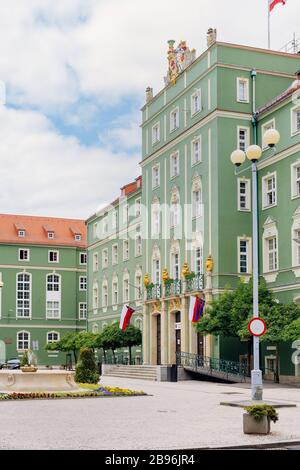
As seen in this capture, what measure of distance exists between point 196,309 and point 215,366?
3.36 m

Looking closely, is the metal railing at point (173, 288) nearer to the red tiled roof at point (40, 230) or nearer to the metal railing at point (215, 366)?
the metal railing at point (215, 366)

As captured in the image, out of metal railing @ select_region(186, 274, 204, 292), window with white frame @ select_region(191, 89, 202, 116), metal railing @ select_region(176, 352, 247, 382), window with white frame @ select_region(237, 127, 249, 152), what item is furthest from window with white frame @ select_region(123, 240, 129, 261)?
window with white frame @ select_region(237, 127, 249, 152)

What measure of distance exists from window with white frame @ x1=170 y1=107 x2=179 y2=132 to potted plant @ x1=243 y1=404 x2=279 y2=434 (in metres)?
38.3

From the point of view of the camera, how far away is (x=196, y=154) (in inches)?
1955

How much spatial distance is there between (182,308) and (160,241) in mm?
6918

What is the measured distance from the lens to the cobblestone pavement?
14656 mm

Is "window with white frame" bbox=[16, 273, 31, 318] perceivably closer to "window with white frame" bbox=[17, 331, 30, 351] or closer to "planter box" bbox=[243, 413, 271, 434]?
"window with white frame" bbox=[17, 331, 30, 351]

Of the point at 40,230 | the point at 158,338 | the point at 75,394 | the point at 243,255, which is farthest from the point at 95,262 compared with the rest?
the point at 75,394

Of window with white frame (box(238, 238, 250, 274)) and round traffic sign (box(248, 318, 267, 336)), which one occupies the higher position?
window with white frame (box(238, 238, 250, 274))

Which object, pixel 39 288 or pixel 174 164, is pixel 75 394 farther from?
pixel 39 288

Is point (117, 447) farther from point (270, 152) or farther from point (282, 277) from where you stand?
point (270, 152)

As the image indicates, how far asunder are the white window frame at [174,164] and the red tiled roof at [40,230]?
125ft

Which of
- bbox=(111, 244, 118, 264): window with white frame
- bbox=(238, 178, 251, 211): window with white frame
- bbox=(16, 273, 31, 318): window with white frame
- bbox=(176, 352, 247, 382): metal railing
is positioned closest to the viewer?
bbox=(176, 352, 247, 382): metal railing

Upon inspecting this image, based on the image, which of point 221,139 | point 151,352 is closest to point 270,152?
point 221,139
